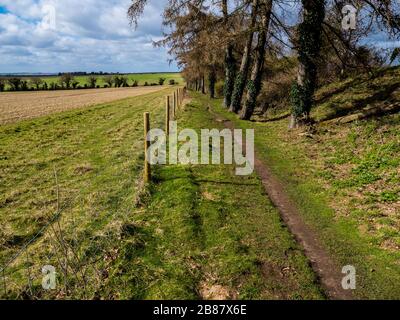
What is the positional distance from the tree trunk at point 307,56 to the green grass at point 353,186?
1376 mm

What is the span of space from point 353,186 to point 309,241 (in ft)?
Answer: 11.5

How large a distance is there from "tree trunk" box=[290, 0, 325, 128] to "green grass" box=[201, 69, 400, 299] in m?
1.38

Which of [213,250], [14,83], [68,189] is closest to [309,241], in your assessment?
[213,250]

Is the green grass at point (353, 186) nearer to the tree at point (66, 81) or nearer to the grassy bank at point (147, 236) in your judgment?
the grassy bank at point (147, 236)

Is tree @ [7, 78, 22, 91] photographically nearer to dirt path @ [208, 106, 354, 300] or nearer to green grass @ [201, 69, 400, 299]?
green grass @ [201, 69, 400, 299]

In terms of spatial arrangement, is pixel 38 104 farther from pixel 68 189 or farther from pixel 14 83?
pixel 14 83

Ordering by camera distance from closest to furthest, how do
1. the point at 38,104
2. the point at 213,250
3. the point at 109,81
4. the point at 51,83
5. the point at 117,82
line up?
the point at 213,250, the point at 38,104, the point at 51,83, the point at 117,82, the point at 109,81

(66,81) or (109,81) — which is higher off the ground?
(109,81)

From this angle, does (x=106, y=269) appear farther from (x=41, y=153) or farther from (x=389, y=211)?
(x=41, y=153)

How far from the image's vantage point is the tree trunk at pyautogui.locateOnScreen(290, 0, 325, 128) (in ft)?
57.5

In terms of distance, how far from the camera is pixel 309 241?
790cm

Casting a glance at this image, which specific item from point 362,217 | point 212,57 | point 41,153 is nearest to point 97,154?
point 41,153

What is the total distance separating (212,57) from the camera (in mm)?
33281
